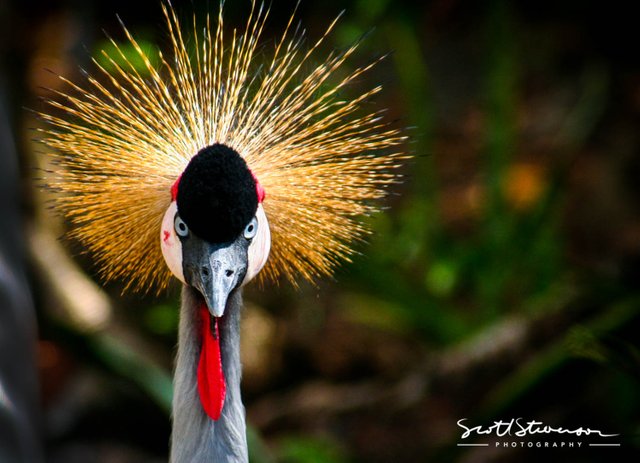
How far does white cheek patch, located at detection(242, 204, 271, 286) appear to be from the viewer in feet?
3.82

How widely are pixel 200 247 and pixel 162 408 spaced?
3.48 feet

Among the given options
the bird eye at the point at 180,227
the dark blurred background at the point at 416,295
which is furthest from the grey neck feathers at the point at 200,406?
the dark blurred background at the point at 416,295

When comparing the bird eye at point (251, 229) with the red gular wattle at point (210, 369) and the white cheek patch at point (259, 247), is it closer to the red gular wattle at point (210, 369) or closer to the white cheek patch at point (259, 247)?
the white cheek patch at point (259, 247)

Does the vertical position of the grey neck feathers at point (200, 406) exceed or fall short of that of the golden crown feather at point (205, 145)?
it falls short

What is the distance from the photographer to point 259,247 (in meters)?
1.18

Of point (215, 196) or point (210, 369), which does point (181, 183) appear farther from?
point (210, 369)

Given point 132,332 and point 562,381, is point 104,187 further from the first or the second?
point 132,332

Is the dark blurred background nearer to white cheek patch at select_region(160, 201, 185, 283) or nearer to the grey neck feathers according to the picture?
the grey neck feathers

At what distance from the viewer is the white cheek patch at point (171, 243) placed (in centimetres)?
115

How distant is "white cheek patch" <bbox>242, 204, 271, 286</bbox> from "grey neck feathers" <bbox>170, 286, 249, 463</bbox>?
69 millimetres

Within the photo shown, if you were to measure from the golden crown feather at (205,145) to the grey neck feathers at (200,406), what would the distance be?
13 centimetres
